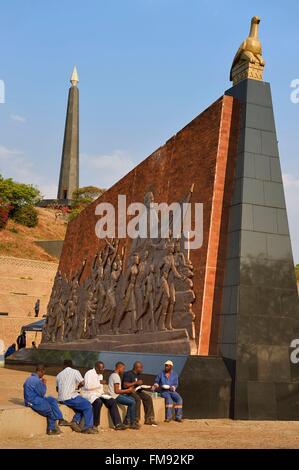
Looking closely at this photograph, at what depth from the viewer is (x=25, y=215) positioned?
4762 centimetres

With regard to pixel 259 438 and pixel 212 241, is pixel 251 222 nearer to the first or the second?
pixel 212 241

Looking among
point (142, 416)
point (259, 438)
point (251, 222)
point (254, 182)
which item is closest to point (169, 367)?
point (142, 416)

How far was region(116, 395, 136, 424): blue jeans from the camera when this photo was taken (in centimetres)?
768

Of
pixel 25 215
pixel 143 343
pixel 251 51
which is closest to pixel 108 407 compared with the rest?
pixel 143 343

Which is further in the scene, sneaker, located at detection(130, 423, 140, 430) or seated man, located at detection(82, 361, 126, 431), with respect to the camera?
sneaker, located at detection(130, 423, 140, 430)

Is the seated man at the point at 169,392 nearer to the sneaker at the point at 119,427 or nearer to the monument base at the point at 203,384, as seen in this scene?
the monument base at the point at 203,384

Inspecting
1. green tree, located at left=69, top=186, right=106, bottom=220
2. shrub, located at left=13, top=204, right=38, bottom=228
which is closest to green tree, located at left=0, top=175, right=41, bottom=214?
shrub, located at left=13, top=204, right=38, bottom=228

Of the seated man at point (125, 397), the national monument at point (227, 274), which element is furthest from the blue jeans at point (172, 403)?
the seated man at point (125, 397)

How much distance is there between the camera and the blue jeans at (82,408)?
24.0 ft

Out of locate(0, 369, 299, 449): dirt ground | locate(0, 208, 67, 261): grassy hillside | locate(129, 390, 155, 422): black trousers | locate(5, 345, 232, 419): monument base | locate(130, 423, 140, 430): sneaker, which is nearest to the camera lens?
locate(0, 369, 299, 449): dirt ground

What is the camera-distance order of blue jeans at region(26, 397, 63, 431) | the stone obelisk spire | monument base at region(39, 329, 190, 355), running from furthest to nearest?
the stone obelisk spire, monument base at region(39, 329, 190, 355), blue jeans at region(26, 397, 63, 431)

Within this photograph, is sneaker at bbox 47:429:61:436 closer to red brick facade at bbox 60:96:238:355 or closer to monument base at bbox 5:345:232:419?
monument base at bbox 5:345:232:419

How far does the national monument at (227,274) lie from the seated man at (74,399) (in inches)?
66.8

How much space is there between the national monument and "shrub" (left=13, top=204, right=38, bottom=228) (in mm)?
36504
